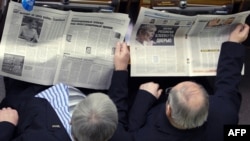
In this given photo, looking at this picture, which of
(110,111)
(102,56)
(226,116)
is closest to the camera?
(110,111)

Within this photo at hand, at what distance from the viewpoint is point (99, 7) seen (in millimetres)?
1296

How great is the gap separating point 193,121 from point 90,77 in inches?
16.7

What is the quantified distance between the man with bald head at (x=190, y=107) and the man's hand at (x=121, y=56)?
0.13 feet

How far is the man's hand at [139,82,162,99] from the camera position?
1.39 metres

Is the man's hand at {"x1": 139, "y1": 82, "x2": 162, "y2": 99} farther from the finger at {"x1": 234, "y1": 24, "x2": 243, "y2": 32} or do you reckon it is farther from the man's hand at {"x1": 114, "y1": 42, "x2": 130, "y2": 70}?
the finger at {"x1": 234, "y1": 24, "x2": 243, "y2": 32}

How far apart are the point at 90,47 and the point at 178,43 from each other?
32 centimetres

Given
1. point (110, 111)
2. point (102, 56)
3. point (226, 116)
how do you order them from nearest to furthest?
point (110, 111) → point (226, 116) → point (102, 56)

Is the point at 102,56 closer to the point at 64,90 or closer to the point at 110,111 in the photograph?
the point at 64,90

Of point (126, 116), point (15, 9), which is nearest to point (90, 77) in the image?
point (126, 116)

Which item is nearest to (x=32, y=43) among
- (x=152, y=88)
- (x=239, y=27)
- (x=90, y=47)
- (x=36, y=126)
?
(x=90, y=47)

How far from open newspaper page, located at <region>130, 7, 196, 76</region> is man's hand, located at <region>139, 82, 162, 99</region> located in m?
0.04

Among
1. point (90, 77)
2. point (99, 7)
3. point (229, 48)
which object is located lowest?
point (90, 77)

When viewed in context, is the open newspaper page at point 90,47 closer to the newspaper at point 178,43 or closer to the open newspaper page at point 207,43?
the newspaper at point 178,43

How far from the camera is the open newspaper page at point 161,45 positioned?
1.35m
